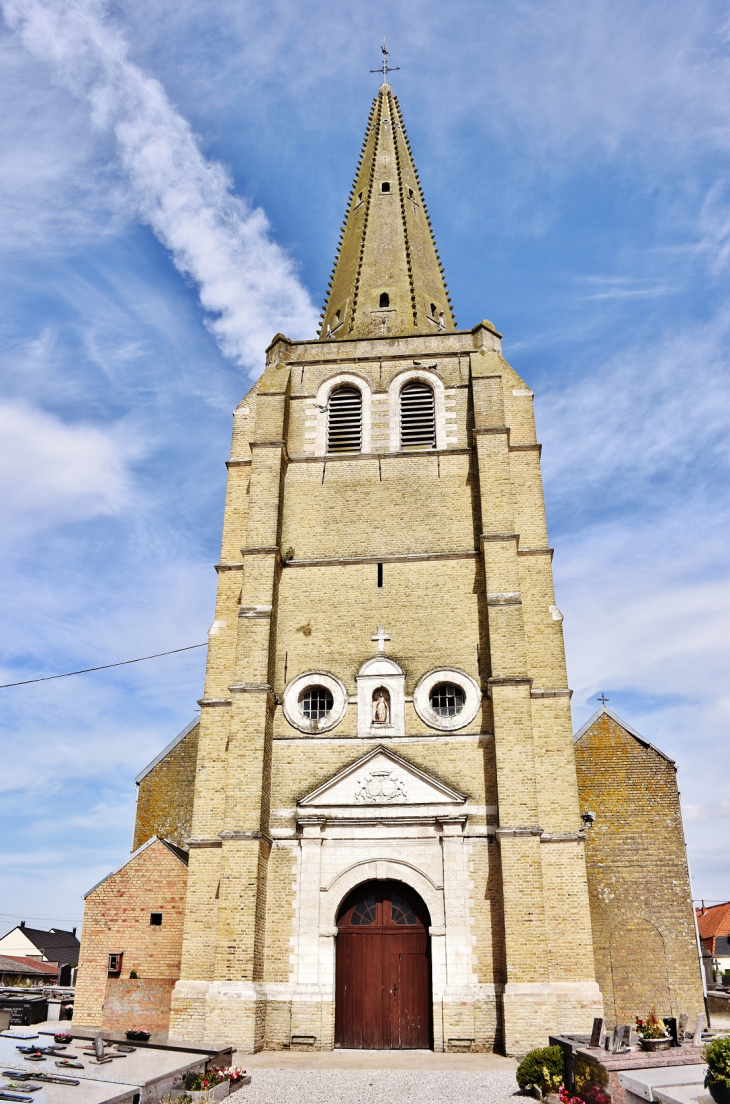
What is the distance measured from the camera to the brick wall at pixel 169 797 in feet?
55.4

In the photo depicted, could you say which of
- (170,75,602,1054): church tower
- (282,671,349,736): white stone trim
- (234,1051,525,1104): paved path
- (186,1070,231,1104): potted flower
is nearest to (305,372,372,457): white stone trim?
(170,75,602,1054): church tower

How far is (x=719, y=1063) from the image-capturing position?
23.7 feet

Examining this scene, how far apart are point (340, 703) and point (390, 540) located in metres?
3.62

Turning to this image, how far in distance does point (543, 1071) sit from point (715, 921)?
41750mm

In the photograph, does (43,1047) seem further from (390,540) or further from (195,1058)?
(390,540)

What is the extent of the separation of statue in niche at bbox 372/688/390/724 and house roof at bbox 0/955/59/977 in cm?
1990

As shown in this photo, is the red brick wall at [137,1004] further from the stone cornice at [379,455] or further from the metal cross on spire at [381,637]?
the stone cornice at [379,455]

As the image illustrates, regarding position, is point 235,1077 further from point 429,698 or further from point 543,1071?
point 429,698

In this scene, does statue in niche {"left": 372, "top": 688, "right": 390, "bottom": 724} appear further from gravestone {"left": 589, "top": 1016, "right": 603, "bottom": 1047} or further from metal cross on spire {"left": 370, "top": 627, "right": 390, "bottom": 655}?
gravestone {"left": 589, "top": 1016, "right": 603, "bottom": 1047}

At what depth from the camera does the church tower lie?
13445 mm

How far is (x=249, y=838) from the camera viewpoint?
13.9 metres

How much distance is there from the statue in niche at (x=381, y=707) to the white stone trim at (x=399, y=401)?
559cm

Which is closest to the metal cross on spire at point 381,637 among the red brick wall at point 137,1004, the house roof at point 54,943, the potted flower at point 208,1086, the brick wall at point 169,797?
the brick wall at point 169,797

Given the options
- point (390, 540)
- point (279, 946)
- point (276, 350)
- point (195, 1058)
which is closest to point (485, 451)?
point (390, 540)
